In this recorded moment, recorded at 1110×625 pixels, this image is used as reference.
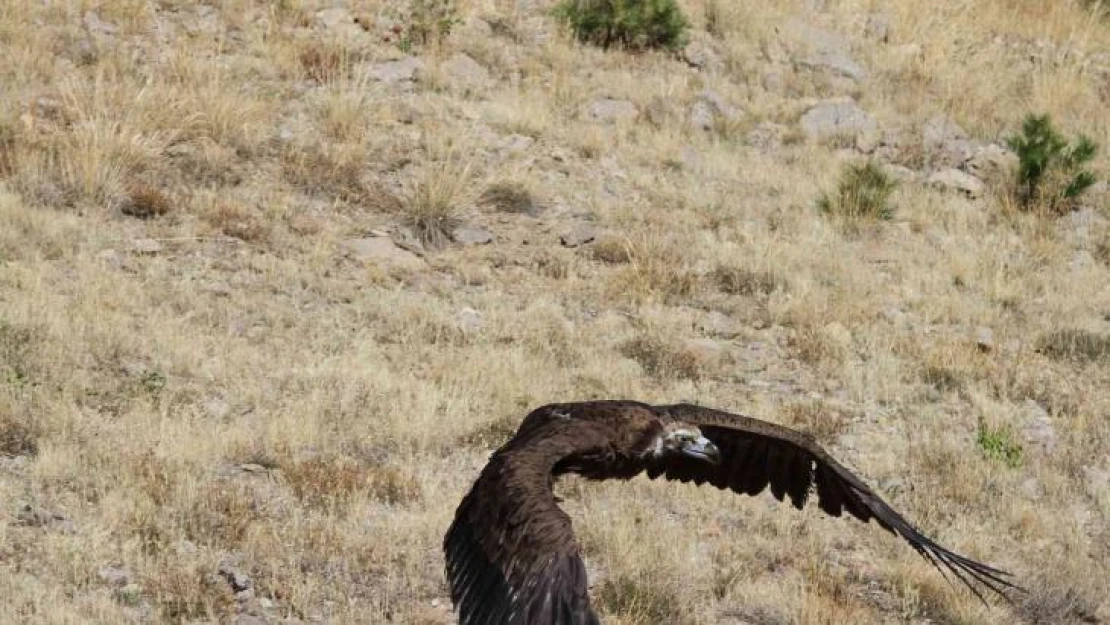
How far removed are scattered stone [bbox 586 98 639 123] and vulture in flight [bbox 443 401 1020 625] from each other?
308 inches

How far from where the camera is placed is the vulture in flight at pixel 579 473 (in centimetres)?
534

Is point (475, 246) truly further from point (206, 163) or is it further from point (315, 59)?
point (315, 59)

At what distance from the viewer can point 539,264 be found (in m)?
12.3

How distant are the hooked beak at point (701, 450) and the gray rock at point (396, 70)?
8389 mm

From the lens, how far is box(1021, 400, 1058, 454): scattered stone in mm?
10188

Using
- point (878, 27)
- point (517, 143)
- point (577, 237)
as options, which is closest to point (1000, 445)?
point (577, 237)

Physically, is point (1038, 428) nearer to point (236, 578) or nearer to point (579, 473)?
point (579, 473)

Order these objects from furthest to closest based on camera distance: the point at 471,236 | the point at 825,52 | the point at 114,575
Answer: the point at 825,52 → the point at 471,236 → the point at 114,575

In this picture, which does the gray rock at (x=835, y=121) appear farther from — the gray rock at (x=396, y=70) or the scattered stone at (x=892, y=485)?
the scattered stone at (x=892, y=485)

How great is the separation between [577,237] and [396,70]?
3.10 meters

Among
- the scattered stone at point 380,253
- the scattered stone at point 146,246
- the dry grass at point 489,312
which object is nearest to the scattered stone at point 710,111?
the dry grass at point 489,312

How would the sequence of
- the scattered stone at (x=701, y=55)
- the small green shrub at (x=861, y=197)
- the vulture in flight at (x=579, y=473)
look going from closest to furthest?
the vulture in flight at (x=579, y=473)
the small green shrub at (x=861, y=197)
the scattered stone at (x=701, y=55)

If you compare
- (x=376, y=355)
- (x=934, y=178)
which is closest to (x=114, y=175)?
(x=376, y=355)

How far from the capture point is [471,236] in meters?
12.5
